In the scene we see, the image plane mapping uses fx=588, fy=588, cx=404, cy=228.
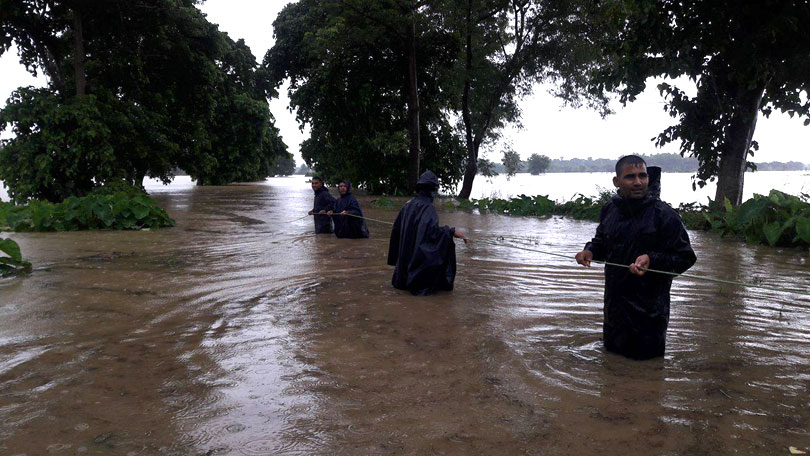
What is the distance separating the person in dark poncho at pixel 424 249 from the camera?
6918mm

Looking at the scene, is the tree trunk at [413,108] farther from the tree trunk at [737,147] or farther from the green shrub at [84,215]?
the green shrub at [84,215]

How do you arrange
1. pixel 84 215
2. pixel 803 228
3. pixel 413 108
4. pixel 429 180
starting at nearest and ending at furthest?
pixel 429 180 → pixel 803 228 → pixel 84 215 → pixel 413 108

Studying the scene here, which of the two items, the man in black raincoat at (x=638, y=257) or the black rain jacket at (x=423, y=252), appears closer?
the man in black raincoat at (x=638, y=257)

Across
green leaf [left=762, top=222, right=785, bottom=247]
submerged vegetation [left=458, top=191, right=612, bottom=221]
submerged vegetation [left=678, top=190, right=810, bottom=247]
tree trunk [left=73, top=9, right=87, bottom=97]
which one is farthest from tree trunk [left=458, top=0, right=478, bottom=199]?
green leaf [left=762, top=222, right=785, bottom=247]

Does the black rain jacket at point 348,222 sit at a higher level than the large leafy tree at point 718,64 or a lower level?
lower

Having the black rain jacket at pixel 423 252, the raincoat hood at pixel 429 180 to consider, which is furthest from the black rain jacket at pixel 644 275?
the raincoat hood at pixel 429 180

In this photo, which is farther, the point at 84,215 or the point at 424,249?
the point at 84,215

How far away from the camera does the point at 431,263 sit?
692cm

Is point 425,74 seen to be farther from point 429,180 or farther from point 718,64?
point 429,180

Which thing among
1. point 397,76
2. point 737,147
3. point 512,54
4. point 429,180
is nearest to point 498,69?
point 512,54

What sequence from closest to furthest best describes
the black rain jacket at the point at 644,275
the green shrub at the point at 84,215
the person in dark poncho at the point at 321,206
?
1. the black rain jacket at the point at 644,275
2. the person in dark poncho at the point at 321,206
3. the green shrub at the point at 84,215

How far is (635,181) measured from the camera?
14.0 ft

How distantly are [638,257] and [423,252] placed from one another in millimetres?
3176

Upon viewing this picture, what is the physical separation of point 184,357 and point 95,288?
327cm
